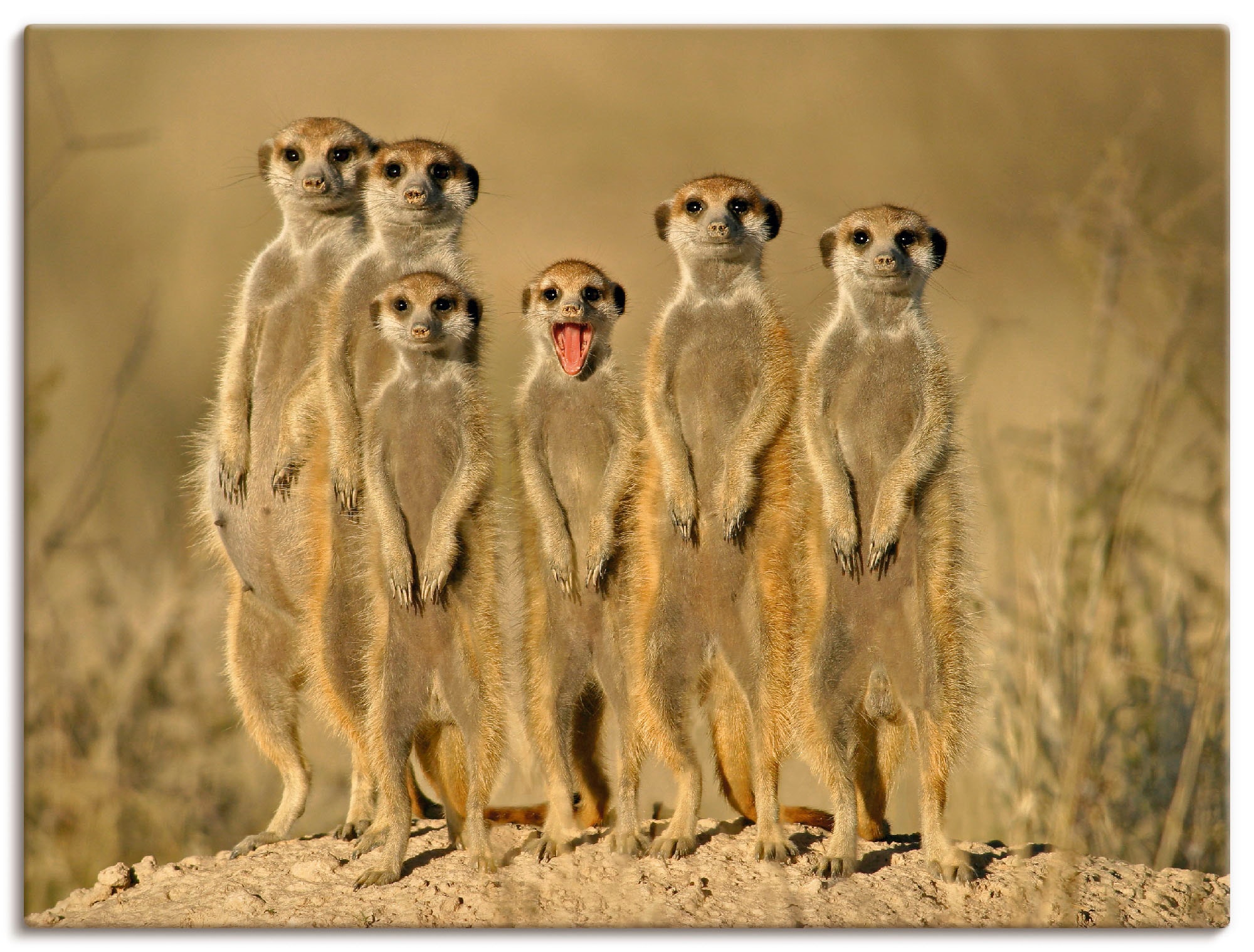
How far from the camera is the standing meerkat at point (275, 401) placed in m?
4.55

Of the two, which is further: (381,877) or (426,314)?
(426,314)

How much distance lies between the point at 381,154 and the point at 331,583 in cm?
134

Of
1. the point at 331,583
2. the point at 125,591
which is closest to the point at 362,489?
the point at 331,583

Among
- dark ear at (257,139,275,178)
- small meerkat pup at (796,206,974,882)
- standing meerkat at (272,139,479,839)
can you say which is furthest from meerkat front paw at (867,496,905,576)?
dark ear at (257,139,275,178)

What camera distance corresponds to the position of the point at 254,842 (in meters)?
4.35

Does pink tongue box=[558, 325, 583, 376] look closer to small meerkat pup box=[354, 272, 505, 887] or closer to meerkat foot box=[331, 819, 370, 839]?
small meerkat pup box=[354, 272, 505, 887]

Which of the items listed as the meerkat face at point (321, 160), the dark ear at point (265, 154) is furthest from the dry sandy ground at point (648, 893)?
the dark ear at point (265, 154)

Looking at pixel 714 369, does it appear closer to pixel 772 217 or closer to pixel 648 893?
pixel 772 217

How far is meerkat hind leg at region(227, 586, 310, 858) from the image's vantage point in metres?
4.56

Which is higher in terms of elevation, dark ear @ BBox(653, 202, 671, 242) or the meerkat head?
dark ear @ BBox(653, 202, 671, 242)

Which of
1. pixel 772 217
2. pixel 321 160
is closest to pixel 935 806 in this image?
pixel 772 217

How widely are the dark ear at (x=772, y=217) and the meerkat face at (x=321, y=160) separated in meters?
1.30

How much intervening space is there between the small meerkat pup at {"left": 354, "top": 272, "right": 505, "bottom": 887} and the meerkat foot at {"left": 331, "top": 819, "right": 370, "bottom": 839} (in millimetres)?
163

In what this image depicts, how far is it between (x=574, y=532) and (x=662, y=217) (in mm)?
980
